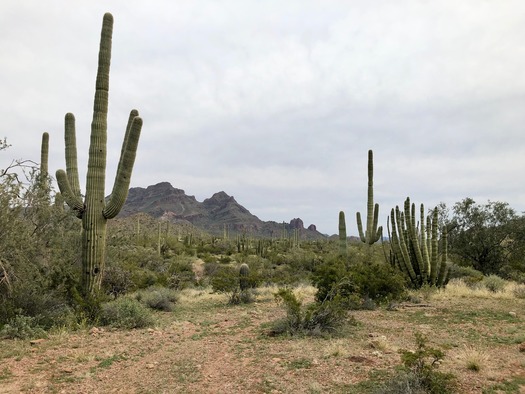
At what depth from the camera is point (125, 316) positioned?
9.59 m

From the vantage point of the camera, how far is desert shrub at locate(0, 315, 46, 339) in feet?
25.3

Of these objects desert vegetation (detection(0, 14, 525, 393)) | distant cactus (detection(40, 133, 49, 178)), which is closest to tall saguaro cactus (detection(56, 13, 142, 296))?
desert vegetation (detection(0, 14, 525, 393))

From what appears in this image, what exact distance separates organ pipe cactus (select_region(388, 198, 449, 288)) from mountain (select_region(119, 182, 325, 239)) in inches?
3686

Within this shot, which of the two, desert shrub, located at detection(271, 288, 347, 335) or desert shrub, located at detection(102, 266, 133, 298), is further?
desert shrub, located at detection(102, 266, 133, 298)

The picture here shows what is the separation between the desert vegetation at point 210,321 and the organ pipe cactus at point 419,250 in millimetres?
79

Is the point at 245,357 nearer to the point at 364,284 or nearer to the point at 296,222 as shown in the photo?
the point at 364,284

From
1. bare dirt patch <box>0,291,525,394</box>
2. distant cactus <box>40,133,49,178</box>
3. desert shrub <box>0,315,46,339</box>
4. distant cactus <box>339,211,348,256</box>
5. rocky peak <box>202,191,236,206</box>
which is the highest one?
rocky peak <box>202,191,236,206</box>

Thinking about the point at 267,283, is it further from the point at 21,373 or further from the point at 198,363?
the point at 21,373

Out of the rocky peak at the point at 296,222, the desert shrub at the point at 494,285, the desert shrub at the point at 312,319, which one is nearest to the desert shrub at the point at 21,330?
the desert shrub at the point at 312,319

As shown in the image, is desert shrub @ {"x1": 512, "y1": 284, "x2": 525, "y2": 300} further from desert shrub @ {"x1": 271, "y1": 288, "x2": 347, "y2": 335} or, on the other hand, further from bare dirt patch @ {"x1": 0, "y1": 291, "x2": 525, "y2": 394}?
desert shrub @ {"x1": 271, "y1": 288, "x2": 347, "y2": 335}

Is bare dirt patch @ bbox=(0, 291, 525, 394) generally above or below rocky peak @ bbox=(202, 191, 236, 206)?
below

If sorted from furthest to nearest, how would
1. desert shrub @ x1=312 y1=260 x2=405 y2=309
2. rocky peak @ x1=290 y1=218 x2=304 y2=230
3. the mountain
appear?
rocky peak @ x1=290 y1=218 x2=304 y2=230 < the mountain < desert shrub @ x1=312 y1=260 x2=405 y2=309

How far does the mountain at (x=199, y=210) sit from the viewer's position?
119338 mm

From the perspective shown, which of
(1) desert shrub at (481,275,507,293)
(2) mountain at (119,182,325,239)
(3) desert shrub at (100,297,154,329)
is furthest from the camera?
(2) mountain at (119,182,325,239)
